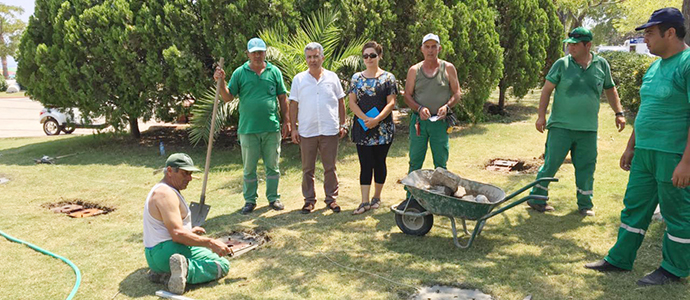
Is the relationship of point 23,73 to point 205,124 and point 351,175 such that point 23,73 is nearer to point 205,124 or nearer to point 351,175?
point 205,124

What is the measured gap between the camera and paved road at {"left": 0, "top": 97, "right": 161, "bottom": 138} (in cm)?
1484

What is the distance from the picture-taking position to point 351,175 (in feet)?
25.4

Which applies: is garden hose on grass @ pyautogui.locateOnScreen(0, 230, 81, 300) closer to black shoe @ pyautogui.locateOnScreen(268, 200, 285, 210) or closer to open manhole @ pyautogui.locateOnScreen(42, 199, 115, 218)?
open manhole @ pyautogui.locateOnScreen(42, 199, 115, 218)

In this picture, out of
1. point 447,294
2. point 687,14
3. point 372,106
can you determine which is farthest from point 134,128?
point 687,14

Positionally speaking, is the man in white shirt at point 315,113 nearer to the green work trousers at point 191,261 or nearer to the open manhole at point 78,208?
the green work trousers at point 191,261

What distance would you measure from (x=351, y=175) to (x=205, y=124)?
2611 millimetres

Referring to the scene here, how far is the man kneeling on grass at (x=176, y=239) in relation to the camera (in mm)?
3730

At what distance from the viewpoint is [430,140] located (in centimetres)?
543

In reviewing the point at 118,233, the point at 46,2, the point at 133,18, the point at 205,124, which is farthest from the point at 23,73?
the point at 118,233

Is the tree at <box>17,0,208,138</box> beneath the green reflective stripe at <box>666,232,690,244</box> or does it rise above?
above

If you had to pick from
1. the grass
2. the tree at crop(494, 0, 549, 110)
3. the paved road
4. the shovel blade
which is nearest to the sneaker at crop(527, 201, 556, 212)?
the grass

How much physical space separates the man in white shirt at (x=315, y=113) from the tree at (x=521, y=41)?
303 inches

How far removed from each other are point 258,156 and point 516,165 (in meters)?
4.13

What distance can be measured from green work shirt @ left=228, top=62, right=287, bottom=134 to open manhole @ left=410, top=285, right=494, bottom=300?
273 cm
